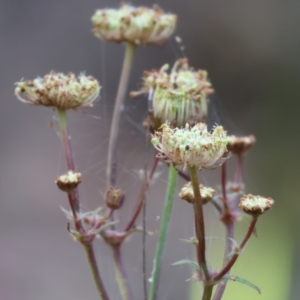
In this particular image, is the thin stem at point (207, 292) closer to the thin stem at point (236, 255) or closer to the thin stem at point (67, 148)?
the thin stem at point (236, 255)

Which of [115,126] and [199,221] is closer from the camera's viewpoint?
[199,221]

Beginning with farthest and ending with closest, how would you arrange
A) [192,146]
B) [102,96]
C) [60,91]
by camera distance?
[102,96], [60,91], [192,146]

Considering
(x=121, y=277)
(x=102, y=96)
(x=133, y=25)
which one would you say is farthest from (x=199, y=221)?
(x=102, y=96)

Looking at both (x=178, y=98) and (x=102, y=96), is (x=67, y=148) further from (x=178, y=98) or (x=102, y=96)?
(x=102, y=96)

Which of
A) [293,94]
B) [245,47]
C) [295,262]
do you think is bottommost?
[295,262]

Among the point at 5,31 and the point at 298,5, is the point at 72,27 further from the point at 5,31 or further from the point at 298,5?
the point at 298,5

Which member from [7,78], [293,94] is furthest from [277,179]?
[7,78]
